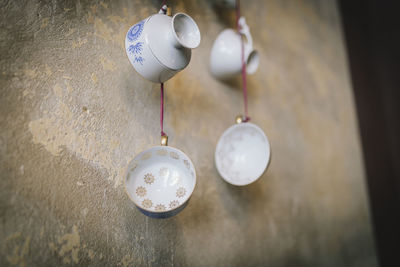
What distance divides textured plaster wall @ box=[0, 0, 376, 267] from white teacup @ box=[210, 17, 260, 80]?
2.5 inches

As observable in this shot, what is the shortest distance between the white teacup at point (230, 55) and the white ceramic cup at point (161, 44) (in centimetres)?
32

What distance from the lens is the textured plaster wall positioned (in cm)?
72

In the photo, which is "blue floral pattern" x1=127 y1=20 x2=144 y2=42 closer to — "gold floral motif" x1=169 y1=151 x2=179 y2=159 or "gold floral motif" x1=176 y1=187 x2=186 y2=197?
"gold floral motif" x1=169 y1=151 x2=179 y2=159

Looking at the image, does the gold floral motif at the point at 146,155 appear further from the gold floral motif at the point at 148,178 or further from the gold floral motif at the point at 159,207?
the gold floral motif at the point at 159,207

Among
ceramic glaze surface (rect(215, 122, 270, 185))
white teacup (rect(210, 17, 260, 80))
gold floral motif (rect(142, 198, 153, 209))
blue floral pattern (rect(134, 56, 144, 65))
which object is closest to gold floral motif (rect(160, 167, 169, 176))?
gold floral motif (rect(142, 198, 153, 209))

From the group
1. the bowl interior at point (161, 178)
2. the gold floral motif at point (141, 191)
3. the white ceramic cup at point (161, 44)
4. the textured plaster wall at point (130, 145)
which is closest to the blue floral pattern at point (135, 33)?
the white ceramic cup at point (161, 44)

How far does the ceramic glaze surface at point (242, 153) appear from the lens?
3.37 feet

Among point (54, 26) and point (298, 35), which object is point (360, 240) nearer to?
point (298, 35)

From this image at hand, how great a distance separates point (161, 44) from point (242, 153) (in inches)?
22.8

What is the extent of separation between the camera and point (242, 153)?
3.63ft

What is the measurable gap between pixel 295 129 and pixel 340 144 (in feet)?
1.81

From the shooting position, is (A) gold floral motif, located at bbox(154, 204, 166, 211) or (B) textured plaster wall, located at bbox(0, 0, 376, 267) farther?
(A) gold floral motif, located at bbox(154, 204, 166, 211)

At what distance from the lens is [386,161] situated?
2.15 meters

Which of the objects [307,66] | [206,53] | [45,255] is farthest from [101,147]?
[307,66]
